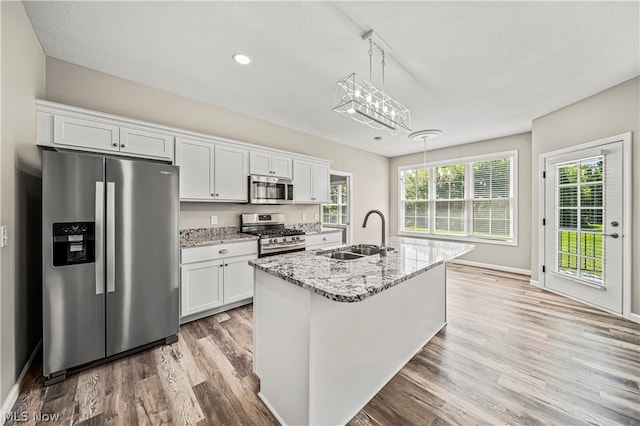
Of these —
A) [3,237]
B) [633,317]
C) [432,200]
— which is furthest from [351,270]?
[432,200]

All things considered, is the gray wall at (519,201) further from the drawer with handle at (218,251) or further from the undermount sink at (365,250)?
the drawer with handle at (218,251)

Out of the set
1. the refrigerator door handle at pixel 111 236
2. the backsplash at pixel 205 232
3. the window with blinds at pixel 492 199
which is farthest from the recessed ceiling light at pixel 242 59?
the window with blinds at pixel 492 199

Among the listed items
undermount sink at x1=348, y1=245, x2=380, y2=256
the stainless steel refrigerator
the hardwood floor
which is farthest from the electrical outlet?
undermount sink at x1=348, y1=245, x2=380, y2=256

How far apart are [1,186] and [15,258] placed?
1.79ft

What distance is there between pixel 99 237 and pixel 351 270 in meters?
2.00

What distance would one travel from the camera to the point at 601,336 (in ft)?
8.33

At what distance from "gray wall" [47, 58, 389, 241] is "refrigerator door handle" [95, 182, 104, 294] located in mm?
1187

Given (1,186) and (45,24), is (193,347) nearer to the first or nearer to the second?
(1,186)

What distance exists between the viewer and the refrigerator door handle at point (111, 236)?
A: 2.06 meters

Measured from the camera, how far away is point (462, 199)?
557 centimetres

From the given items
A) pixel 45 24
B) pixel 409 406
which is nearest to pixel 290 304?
pixel 409 406

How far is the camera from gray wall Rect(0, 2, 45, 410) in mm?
1635

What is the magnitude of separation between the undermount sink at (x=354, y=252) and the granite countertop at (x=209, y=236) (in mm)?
1443

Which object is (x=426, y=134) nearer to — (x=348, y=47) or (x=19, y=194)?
(x=348, y=47)
